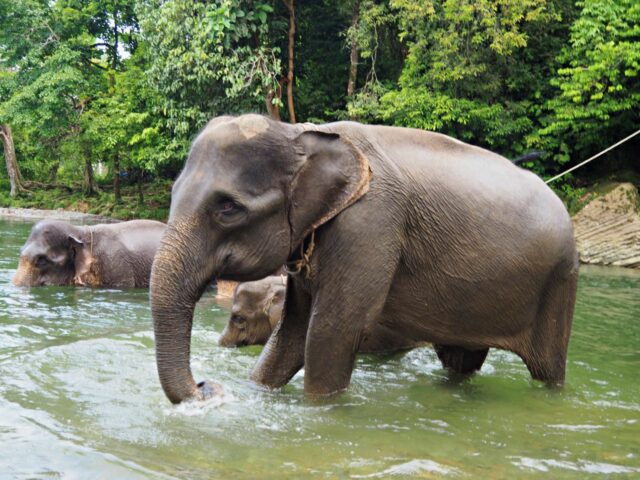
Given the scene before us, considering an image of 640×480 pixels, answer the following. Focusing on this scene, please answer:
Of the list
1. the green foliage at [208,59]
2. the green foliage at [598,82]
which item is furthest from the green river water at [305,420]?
the green foliage at [208,59]

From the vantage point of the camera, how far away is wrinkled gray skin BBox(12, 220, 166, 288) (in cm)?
1023

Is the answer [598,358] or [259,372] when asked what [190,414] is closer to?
[259,372]

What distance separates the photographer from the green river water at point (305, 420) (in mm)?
3451

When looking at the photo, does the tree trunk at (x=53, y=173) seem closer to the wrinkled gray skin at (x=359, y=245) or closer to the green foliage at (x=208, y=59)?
the green foliage at (x=208, y=59)

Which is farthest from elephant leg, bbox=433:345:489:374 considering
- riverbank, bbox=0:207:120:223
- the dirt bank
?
riverbank, bbox=0:207:120:223

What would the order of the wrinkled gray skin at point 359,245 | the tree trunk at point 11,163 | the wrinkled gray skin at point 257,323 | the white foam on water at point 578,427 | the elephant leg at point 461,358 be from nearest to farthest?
the wrinkled gray skin at point 359,245 → the white foam on water at point 578,427 → the elephant leg at point 461,358 → the wrinkled gray skin at point 257,323 → the tree trunk at point 11,163

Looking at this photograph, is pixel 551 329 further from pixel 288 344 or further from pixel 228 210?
pixel 228 210

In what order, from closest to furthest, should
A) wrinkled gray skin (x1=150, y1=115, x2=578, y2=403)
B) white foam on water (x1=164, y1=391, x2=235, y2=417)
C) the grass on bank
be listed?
wrinkled gray skin (x1=150, y1=115, x2=578, y2=403) → white foam on water (x1=164, y1=391, x2=235, y2=417) → the grass on bank

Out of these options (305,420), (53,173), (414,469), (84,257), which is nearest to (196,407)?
(305,420)

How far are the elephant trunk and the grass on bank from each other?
23.6m

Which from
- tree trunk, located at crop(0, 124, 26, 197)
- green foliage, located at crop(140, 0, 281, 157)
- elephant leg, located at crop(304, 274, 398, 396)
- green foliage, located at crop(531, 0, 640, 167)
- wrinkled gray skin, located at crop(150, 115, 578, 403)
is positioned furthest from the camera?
tree trunk, located at crop(0, 124, 26, 197)

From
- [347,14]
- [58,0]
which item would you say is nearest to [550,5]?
[347,14]

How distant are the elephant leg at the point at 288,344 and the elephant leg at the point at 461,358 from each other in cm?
132

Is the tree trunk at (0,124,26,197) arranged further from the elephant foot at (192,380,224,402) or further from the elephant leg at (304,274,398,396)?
the elephant leg at (304,274,398,396)
